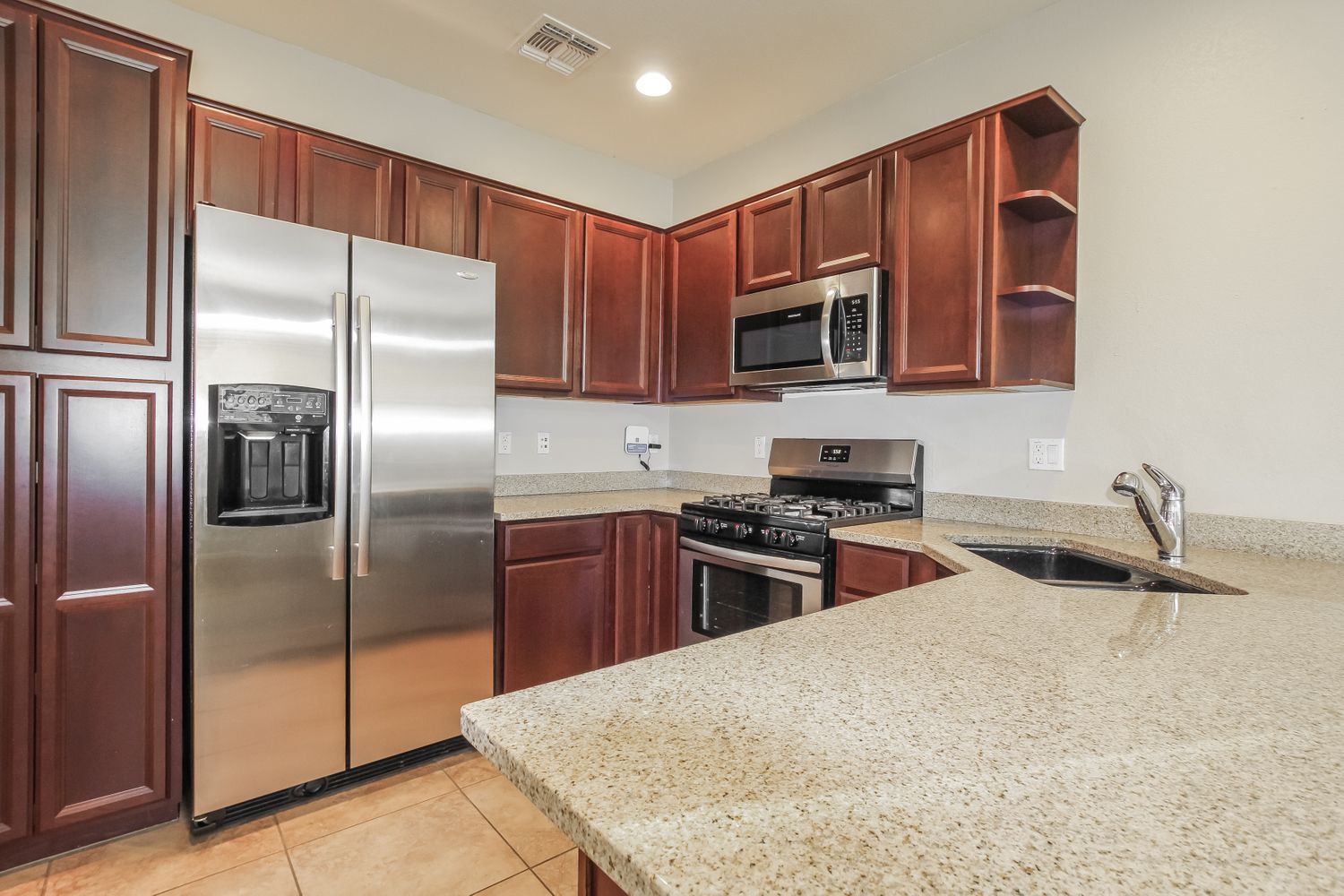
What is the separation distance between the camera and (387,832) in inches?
77.3

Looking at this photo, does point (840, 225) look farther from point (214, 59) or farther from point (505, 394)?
point (214, 59)

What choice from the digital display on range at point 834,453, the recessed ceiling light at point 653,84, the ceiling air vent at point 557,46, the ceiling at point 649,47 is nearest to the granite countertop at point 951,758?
the digital display on range at point 834,453

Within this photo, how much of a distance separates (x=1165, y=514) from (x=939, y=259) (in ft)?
3.48

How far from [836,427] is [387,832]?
2302mm

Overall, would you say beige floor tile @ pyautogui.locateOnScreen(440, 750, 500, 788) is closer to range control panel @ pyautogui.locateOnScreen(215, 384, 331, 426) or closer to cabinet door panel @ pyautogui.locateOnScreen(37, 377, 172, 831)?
cabinet door panel @ pyautogui.locateOnScreen(37, 377, 172, 831)

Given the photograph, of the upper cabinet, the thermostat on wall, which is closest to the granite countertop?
the upper cabinet

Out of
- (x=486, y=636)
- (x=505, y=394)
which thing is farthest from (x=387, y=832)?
(x=505, y=394)

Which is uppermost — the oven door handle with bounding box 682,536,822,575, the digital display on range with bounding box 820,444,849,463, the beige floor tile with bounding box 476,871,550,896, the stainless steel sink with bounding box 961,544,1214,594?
the digital display on range with bounding box 820,444,849,463

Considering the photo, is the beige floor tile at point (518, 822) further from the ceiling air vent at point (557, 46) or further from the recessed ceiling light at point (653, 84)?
the recessed ceiling light at point (653, 84)

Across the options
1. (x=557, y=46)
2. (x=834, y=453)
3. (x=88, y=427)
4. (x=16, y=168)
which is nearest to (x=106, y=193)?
(x=16, y=168)

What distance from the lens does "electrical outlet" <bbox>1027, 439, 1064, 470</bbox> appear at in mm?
2268

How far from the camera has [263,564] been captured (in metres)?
2.00

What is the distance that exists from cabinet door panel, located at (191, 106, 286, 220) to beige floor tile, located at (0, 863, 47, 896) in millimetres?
2022

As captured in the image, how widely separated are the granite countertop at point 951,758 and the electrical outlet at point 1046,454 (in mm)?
1282
